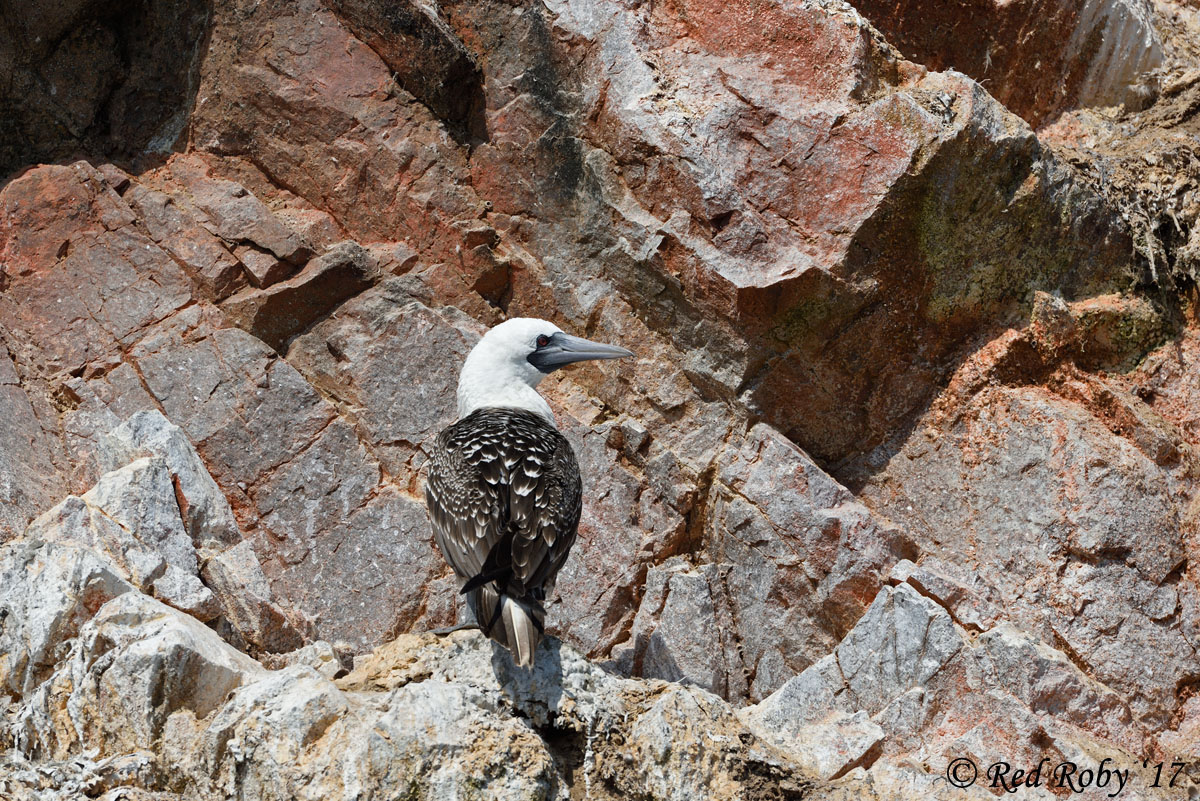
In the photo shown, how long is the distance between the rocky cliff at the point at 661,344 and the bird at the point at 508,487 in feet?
1.52

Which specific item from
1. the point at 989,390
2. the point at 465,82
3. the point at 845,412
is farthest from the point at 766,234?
the point at 465,82

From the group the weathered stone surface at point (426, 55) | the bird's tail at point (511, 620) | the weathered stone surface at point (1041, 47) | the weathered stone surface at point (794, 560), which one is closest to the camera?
the bird's tail at point (511, 620)

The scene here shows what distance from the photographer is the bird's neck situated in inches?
261

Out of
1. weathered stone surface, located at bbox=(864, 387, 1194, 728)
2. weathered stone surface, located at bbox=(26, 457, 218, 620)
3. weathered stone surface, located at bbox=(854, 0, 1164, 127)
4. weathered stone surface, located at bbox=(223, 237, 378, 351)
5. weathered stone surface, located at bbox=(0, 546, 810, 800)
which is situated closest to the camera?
weathered stone surface, located at bbox=(0, 546, 810, 800)

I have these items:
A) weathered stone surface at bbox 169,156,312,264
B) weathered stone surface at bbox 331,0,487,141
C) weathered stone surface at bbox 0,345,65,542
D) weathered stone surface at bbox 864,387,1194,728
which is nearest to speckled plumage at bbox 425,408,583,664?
weathered stone surface at bbox 169,156,312,264

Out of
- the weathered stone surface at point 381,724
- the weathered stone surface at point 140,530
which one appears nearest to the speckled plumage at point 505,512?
the weathered stone surface at point 381,724

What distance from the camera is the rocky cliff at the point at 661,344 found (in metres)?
6.21

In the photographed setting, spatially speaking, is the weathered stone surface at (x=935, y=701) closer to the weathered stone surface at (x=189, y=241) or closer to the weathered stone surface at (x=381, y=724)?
the weathered stone surface at (x=381, y=724)

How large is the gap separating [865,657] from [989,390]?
221cm

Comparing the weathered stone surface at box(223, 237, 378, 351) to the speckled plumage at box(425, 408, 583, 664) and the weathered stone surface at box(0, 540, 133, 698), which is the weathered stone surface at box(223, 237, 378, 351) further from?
the weathered stone surface at box(0, 540, 133, 698)

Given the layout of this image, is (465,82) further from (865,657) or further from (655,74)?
(865,657)

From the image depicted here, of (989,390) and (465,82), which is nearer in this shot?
(989,390)

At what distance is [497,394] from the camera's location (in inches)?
263

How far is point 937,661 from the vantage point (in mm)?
5961
